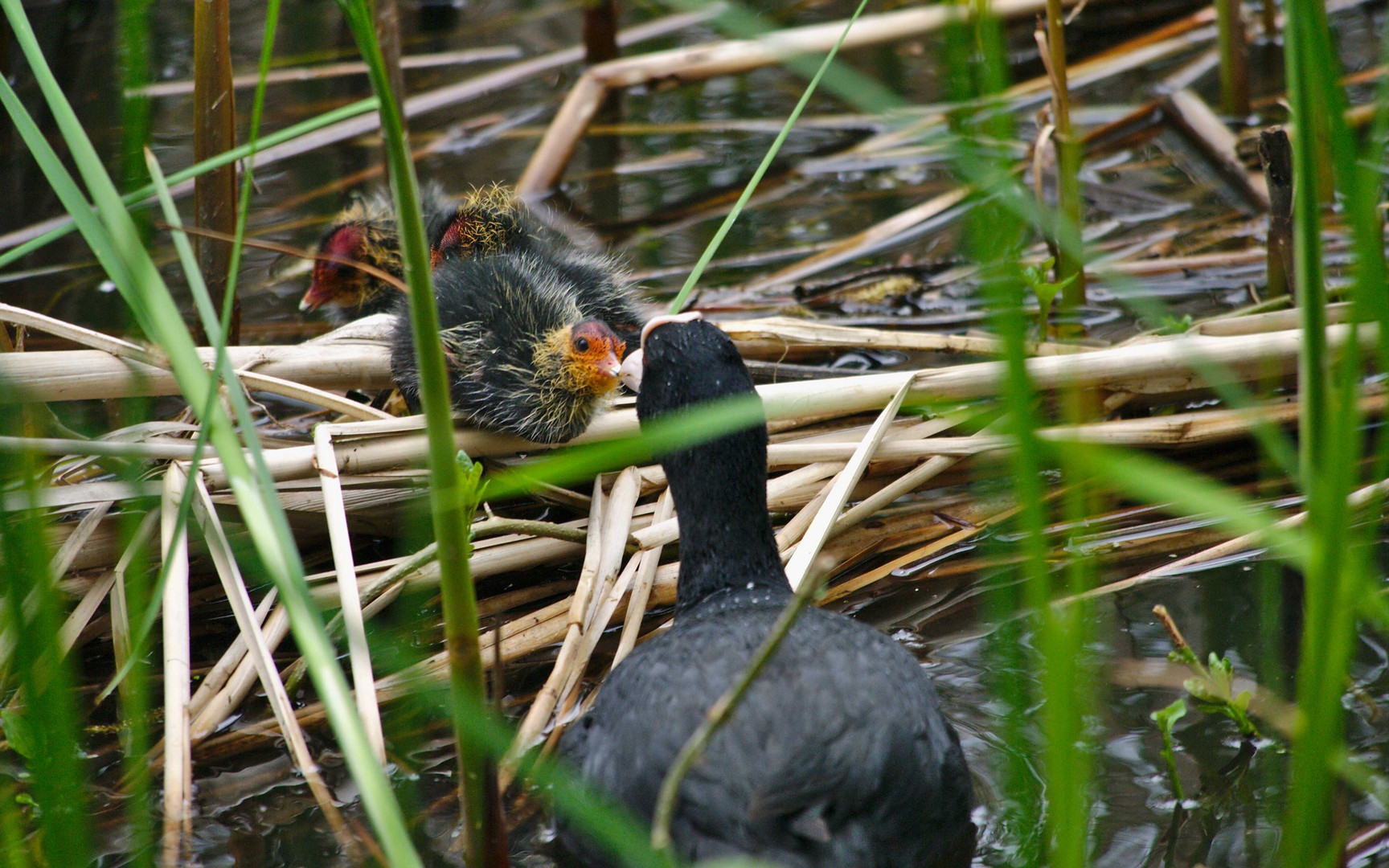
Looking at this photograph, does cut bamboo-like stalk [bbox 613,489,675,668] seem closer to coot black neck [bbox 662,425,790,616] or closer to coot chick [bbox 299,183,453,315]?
coot black neck [bbox 662,425,790,616]

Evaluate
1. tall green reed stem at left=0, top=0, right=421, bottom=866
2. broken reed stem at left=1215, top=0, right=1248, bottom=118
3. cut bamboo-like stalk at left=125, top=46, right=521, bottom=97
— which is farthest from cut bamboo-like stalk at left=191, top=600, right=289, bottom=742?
broken reed stem at left=1215, top=0, right=1248, bottom=118

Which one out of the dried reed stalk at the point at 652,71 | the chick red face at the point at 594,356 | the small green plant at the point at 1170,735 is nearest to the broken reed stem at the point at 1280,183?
the small green plant at the point at 1170,735

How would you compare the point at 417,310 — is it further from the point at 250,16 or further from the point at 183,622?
the point at 250,16

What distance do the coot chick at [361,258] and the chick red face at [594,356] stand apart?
99 cm

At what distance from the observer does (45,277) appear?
3.95m

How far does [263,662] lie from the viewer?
2.06 meters

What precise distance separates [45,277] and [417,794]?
2.75 metres

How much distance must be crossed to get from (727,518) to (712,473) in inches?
3.3

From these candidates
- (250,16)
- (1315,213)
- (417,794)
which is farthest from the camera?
(250,16)

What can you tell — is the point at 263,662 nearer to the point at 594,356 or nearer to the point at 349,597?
the point at 349,597

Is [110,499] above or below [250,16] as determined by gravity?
below

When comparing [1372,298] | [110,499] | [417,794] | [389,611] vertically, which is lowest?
[417,794]

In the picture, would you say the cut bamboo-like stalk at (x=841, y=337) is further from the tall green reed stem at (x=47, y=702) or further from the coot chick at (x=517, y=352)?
the tall green reed stem at (x=47, y=702)

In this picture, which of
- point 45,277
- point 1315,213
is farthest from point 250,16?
point 1315,213
